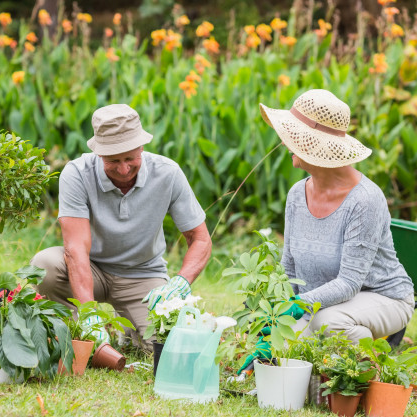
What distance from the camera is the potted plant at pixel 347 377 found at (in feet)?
8.31

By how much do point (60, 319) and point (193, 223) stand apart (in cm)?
103

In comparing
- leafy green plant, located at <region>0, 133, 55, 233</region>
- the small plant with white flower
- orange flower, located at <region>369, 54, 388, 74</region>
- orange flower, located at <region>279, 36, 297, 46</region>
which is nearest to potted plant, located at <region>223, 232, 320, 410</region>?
the small plant with white flower

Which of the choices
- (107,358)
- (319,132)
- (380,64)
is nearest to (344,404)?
(107,358)

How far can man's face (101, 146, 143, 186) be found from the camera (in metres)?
3.23

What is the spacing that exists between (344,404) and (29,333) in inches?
47.1

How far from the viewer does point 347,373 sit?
2.51 meters

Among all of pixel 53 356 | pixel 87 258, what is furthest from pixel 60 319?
pixel 87 258

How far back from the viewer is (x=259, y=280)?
2658 mm

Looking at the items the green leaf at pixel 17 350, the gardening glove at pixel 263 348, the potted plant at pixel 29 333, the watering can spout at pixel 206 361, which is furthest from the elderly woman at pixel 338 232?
the green leaf at pixel 17 350

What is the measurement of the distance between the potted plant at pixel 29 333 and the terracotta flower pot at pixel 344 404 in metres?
1.02

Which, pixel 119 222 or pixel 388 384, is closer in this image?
pixel 388 384

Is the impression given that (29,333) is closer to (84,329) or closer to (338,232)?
(84,329)

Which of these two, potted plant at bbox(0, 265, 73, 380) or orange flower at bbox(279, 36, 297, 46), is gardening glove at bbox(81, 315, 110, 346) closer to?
potted plant at bbox(0, 265, 73, 380)

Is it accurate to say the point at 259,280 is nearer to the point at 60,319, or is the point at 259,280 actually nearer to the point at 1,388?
the point at 60,319
